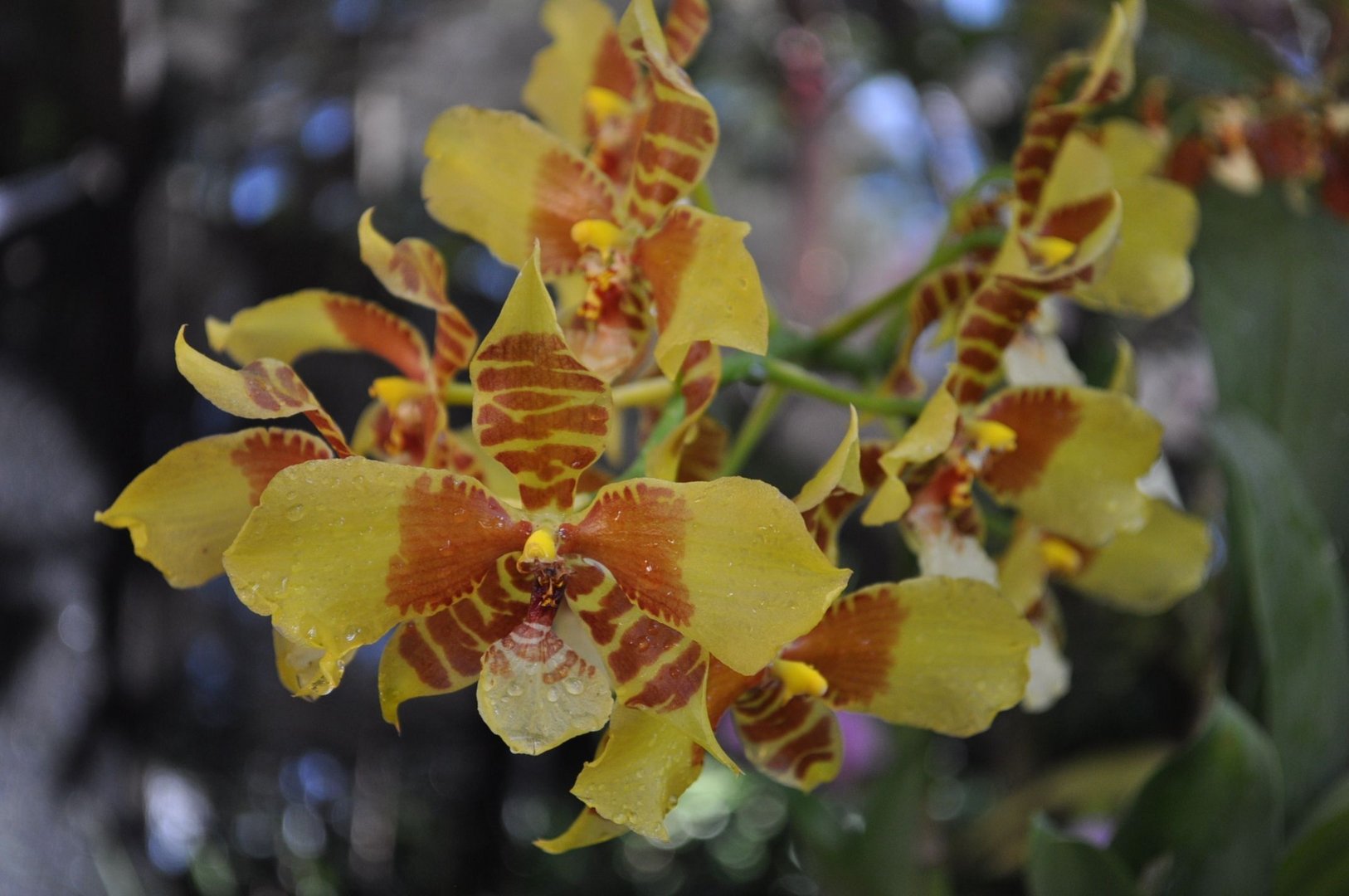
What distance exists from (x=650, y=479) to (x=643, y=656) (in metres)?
0.07

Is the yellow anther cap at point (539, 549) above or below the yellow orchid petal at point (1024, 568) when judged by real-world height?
above

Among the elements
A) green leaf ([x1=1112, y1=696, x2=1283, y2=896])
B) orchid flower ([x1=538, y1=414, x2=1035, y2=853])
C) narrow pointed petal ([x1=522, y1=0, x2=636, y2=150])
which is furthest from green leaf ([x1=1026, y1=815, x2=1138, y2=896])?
narrow pointed petal ([x1=522, y1=0, x2=636, y2=150])

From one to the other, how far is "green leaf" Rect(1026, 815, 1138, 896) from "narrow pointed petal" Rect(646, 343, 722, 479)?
0.33 m

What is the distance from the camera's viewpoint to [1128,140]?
24.4 inches

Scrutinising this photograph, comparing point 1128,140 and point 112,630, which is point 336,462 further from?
point 112,630

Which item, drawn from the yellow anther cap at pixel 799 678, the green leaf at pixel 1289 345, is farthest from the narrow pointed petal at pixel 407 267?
the green leaf at pixel 1289 345

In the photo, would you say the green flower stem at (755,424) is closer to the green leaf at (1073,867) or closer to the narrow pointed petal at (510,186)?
the narrow pointed petal at (510,186)

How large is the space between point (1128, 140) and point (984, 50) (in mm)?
786

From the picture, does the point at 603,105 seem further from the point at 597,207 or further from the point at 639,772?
the point at 639,772

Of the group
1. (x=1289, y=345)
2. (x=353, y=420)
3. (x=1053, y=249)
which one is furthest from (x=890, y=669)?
(x=353, y=420)

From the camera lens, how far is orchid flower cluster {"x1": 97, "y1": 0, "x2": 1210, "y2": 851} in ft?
1.18

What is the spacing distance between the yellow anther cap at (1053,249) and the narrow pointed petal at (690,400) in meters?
0.20

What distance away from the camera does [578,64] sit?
60 centimetres

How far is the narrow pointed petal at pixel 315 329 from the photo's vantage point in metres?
0.49
